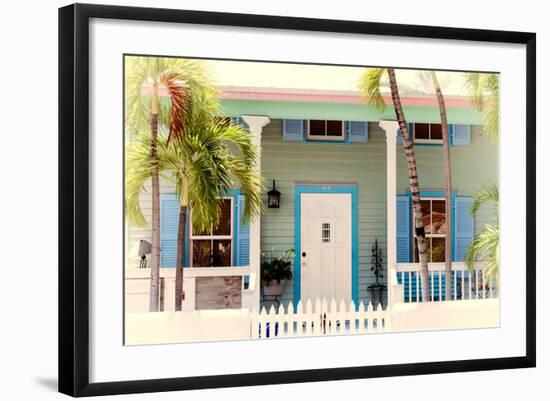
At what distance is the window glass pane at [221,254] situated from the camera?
29.0 ft

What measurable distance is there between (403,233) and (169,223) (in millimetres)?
3246

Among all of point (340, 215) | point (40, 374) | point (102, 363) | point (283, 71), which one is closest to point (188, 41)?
point (102, 363)

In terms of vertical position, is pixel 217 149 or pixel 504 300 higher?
pixel 217 149

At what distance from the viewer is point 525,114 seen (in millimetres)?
5254

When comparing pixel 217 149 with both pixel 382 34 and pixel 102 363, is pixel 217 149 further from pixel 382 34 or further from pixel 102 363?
pixel 102 363

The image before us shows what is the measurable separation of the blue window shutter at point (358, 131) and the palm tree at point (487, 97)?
3541 mm

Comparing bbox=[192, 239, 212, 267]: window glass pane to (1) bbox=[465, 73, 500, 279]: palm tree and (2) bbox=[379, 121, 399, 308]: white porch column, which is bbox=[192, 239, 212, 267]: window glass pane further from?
(1) bbox=[465, 73, 500, 279]: palm tree

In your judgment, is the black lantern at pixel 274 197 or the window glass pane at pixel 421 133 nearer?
the black lantern at pixel 274 197

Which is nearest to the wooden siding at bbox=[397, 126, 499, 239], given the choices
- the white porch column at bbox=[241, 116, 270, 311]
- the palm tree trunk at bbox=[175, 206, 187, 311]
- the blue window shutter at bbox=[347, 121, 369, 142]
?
the blue window shutter at bbox=[347, 121, 369, 142]

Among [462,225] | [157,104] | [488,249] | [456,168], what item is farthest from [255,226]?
[456,168]

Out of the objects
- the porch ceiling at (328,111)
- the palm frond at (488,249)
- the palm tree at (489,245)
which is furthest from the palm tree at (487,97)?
the porch ceiling at (328,111)

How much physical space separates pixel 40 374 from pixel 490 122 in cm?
375

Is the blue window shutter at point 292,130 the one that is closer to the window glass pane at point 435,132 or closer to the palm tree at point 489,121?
the window glass pane at point 435,132

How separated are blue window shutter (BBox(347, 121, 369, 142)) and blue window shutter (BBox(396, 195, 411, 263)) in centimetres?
96
